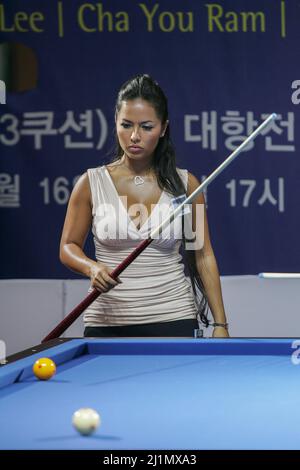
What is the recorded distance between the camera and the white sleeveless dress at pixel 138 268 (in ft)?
8.80

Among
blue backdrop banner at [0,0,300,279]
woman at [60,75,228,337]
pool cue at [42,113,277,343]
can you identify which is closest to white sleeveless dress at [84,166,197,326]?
woman at [60,75,228,337]

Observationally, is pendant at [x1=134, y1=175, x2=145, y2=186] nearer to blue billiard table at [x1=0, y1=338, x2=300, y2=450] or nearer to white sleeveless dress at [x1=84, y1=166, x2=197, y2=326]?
white sleeveless dress at [x1=84, y1=166, x2=197, y2=326]

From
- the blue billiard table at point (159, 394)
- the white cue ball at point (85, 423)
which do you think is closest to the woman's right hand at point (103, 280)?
the blue billiard table at point (159, 394)

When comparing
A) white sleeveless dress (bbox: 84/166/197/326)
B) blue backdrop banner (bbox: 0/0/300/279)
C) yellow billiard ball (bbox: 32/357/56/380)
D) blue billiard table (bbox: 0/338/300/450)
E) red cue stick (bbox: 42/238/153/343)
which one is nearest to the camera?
blue billiard table (bbox: 0/338/300/450)

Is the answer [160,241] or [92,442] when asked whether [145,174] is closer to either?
[160,241]

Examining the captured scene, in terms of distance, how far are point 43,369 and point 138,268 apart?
0.86 m

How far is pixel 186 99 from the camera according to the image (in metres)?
3.73

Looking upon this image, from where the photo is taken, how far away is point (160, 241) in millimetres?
2684

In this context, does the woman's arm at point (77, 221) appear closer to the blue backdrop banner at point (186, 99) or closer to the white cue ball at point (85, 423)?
the blue backdrop banner at point (186, 99)

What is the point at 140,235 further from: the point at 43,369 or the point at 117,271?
the point at 43,369

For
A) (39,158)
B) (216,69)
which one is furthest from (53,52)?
(216,69)

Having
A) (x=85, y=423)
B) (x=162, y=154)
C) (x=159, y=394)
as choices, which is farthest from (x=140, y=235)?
(x=85, y=423)

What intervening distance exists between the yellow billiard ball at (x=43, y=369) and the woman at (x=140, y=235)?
73 centimetres

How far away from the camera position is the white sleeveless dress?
268 cm
